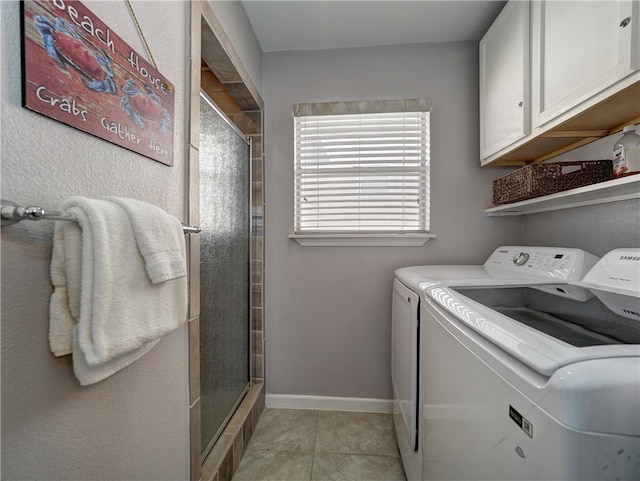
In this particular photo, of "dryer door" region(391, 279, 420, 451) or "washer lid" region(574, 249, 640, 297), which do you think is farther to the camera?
"dryer door" region(391, 279, 420, 451)

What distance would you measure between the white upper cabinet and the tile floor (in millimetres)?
1814

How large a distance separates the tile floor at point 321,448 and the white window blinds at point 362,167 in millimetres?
1258

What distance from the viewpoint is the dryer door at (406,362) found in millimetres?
1205

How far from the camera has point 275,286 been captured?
1.99m

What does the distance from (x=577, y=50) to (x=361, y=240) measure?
51.6 inches

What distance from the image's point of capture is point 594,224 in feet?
4.24

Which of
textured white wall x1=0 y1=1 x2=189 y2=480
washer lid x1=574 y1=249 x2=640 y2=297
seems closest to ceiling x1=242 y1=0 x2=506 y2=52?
textured white wall x1=0 y1=1 x2=189 y2=480

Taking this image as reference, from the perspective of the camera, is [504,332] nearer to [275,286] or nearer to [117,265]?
[117,265]

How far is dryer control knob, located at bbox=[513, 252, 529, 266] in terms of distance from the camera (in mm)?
1394

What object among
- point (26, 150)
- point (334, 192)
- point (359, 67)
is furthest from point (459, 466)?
point (359, 67)

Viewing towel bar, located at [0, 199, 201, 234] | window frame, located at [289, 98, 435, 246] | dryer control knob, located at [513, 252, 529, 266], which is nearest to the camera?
towel bar, located at [0, 199, 201, 234]

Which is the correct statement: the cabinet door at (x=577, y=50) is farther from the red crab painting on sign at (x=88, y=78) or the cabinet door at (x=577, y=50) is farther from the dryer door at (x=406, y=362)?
the red crab painting on sign at (x=88, y=78)

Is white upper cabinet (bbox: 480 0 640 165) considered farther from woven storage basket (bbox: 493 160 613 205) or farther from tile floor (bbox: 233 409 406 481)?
tile floor (bbox: 233 409 406 481)

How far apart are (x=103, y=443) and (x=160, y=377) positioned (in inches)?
8.5
